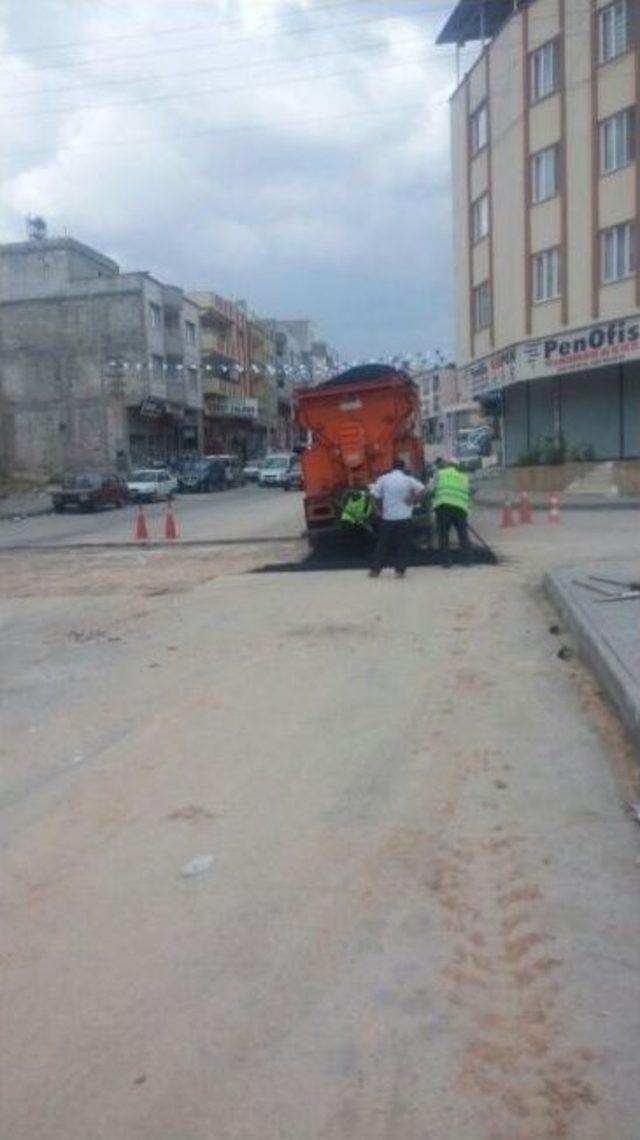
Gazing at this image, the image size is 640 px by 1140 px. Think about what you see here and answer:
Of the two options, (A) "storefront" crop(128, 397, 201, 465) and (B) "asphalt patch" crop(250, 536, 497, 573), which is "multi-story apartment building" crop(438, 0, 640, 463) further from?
(A) "storefront" crop(128, 397, 201, 465)

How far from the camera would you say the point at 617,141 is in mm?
34531

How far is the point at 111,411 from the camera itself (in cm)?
6581

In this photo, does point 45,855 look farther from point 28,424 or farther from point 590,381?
point 28,424

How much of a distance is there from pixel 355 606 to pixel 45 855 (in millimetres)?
8403

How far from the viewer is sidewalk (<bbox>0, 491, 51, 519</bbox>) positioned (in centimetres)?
4428

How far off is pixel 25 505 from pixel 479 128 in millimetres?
22799

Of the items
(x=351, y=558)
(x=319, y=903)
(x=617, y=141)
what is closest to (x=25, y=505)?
(x=617, y=141)

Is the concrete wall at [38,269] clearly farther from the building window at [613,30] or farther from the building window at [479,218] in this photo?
the building window at [613,30]

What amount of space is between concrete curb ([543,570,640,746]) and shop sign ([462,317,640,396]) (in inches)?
879

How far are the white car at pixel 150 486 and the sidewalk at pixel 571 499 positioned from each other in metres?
16.7

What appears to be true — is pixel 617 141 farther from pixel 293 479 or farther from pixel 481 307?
pixel 293 479

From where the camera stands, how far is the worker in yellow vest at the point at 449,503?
17172mm

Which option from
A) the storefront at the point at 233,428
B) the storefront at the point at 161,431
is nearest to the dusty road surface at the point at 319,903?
the storefront at the point at 161,431

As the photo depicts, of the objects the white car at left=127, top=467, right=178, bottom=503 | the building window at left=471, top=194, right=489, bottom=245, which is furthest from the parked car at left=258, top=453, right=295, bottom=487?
the building window at left=471, top=194, right=489, bottom=245
